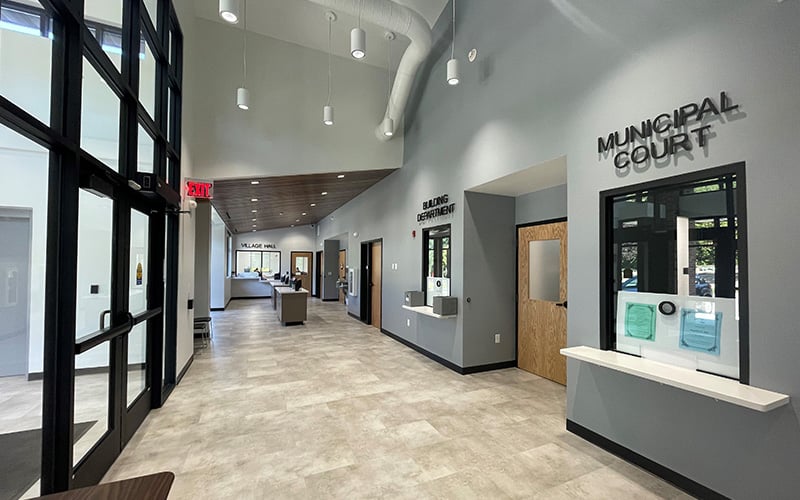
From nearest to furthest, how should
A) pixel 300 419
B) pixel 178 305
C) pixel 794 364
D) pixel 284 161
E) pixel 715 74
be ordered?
pixel 794 364, pixel 715 74, pixel 300 419, pixel 178 305, pixel 284 161

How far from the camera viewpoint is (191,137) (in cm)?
520

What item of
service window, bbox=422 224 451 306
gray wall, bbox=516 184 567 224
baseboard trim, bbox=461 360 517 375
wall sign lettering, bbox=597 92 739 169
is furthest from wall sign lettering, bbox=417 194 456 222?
wall sign lettering, bbox=597 92 739 169

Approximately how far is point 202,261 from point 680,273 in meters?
7.64

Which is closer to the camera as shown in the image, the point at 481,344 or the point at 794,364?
the point at 794,364

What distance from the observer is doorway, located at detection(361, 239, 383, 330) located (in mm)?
8188

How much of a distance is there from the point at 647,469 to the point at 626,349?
85cm

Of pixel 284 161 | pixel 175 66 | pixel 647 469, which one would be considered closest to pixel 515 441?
pixel 647 469

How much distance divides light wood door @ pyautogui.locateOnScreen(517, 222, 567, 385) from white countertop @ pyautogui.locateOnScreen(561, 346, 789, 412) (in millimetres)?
1717

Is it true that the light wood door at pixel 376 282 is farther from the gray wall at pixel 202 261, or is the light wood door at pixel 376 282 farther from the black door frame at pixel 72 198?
the black door frame at pixel 72 198

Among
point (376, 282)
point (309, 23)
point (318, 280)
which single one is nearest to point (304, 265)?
point (318, 280)

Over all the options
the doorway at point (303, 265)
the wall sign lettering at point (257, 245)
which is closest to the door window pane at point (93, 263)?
the doorway at point (303, 265)

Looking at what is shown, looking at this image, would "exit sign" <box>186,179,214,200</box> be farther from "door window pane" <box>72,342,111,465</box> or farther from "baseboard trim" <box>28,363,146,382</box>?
"door window pane" <box>72,342,111,465</box>

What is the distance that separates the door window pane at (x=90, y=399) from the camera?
2271mm

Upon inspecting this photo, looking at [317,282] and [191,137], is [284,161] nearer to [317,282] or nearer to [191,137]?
[191,137]
